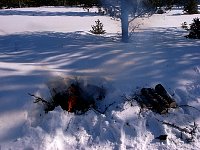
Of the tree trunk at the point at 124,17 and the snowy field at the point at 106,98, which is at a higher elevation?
the tree trunk at the point at 124,17

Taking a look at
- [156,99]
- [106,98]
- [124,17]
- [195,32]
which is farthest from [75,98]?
[195,32]

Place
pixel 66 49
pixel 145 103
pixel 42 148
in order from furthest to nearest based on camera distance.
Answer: pixel 66 49 → pixel 145 103 → pixel 42 148

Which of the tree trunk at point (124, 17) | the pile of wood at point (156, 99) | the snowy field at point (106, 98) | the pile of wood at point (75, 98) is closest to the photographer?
the snowy field at point (106, 98)

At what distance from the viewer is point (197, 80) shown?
579 cm

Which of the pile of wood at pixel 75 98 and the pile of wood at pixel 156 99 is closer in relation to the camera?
the pile of wood at pixel 75 98

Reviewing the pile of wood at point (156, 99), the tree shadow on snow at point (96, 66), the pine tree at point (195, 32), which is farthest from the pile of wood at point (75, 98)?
the pine tree at point (195, 32)

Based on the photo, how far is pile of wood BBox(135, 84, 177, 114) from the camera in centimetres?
496

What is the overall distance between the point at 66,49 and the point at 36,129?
3.74 meters

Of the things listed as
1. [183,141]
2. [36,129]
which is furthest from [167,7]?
[36,129]

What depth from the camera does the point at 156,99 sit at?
504 cm

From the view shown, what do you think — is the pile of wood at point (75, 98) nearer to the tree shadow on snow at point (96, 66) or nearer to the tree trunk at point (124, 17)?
the tree shadow on snow at point (96, 66)

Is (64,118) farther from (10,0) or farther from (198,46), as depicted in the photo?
(10,0)

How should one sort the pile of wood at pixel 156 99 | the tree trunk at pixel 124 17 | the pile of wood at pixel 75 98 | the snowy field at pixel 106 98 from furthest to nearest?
the tree trunk at pixel 124 17 → the pile of wood at pixel 156 99 → the pile of wood at pixel 75 98 → the snowy field at pixel 106 98

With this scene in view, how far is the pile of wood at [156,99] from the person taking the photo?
4.96m
